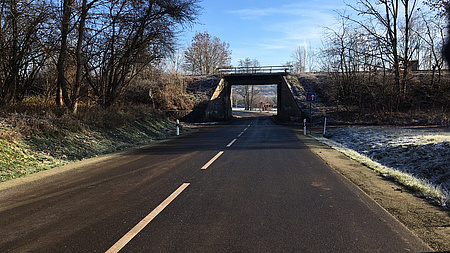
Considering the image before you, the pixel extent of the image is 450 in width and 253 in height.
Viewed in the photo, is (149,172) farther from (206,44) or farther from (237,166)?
(206,44)

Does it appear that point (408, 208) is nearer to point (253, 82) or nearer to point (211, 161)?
point (211, 161)

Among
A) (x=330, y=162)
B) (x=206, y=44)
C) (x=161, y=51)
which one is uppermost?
(x=206, y=44)

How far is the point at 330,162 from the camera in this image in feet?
29.0

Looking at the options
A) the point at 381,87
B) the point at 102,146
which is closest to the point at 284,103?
the point at 381,87

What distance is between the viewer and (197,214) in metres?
4.39

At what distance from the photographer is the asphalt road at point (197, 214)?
3438 mm

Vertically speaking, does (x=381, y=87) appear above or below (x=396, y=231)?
above

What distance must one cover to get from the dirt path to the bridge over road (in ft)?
90.2

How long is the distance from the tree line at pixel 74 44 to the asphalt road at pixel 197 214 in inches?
390

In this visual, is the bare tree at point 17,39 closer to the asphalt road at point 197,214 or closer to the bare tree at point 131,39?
the bare tree at point 131,39

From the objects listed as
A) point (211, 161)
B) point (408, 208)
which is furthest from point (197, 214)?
point (211, 161)

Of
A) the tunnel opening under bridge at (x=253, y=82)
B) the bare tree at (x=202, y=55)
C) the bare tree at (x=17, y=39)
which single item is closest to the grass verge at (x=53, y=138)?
the bare tree at (x=17, y=39)

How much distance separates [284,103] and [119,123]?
26.0m

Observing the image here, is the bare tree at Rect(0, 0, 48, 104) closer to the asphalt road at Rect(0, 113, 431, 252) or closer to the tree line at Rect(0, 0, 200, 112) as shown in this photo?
the tree line at Rect(0, 0, 200, 112)
